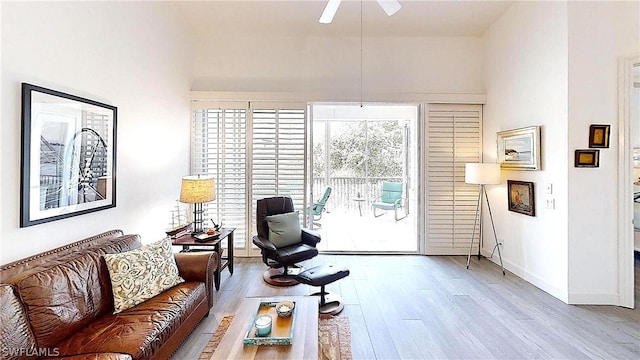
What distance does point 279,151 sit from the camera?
4.55 meters

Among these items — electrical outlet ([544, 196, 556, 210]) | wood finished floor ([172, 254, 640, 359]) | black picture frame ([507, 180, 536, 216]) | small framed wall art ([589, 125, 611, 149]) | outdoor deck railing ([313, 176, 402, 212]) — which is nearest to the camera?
wood finished floor ([172, 254, 640, 359])

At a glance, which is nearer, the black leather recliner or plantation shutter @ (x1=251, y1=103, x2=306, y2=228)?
the black leather recliner

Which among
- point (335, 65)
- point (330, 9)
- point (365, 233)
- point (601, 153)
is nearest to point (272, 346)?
point (330, 9)

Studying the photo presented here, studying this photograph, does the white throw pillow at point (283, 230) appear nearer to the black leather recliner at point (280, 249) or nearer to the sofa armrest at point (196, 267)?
the black leather recliner at point (280, 249)

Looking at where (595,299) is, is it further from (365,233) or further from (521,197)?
(365,233)

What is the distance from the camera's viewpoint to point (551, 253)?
325 centimetres

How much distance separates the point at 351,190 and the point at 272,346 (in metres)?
5.93

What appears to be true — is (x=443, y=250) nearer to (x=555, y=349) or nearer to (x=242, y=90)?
(x=555, y=349)

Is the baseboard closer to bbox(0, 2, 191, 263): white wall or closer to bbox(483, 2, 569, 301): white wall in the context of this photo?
bbox(483, 2, 569, 301): white wall

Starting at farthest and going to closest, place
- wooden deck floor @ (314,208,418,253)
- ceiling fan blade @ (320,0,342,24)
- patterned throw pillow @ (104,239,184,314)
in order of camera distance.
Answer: wooden deck floor @ (314,208,418,253) → ceiling fan blade @ (320,0,342,24) → patterned throw pillow @ (104,239,184,314)

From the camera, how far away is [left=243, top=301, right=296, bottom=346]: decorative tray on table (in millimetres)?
1729

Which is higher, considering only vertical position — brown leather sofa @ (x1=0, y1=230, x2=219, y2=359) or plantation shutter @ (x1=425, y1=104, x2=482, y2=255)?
plantation shutter @ (x1=425, y1=104, x2=482, y2=255)

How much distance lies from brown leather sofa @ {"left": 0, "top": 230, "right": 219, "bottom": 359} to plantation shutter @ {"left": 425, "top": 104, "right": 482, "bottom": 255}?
3.68 metres

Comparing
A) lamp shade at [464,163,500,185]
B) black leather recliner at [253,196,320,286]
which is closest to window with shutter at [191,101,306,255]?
black leather recliner at [253,196,320,286]
